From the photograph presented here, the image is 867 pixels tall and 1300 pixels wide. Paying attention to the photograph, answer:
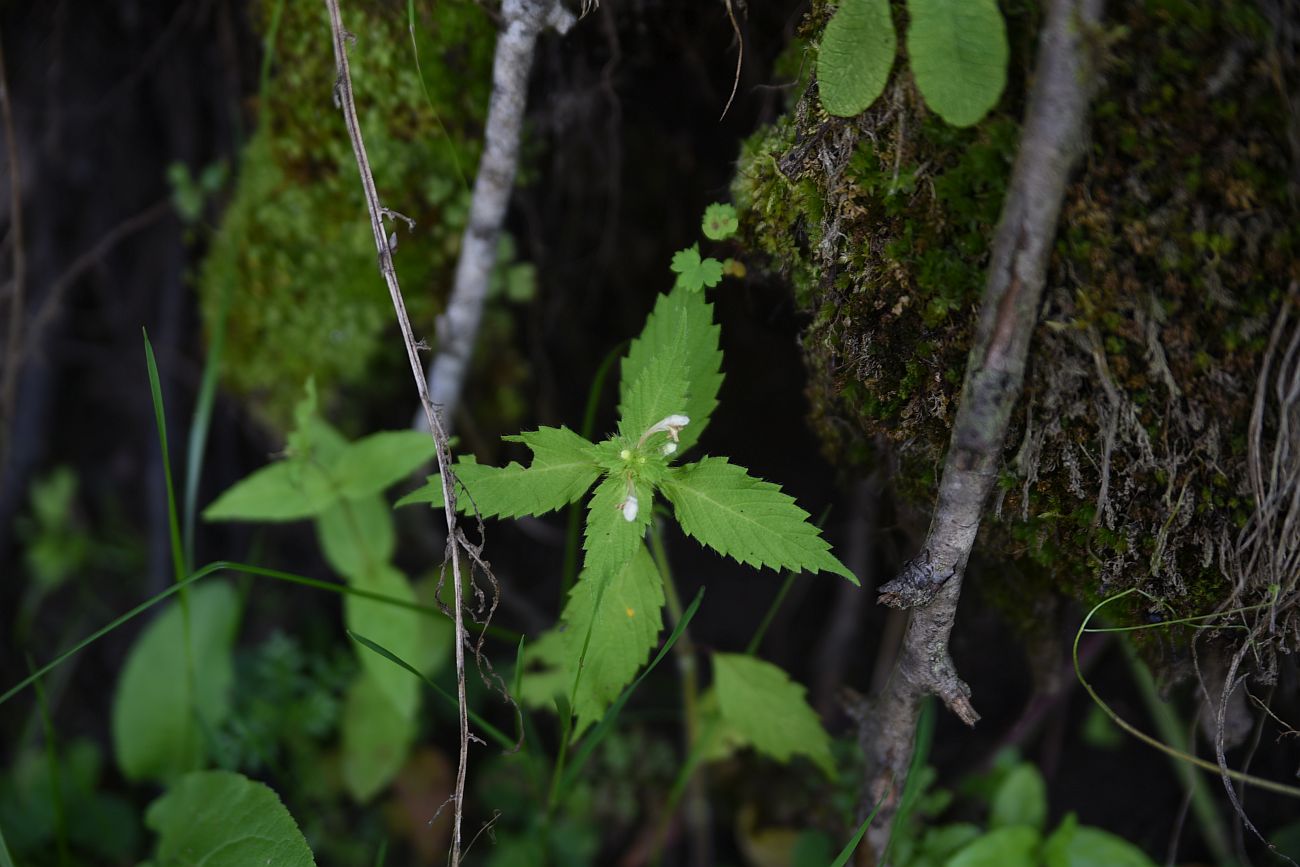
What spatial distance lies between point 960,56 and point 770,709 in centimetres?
150

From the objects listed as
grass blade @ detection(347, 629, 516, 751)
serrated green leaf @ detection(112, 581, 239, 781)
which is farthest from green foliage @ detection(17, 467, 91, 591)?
grass blade @ detection(347, 629, 516, 751)

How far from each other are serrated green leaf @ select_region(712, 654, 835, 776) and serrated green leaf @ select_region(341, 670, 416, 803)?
1.14 metres

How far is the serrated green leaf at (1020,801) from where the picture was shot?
7.13 feet

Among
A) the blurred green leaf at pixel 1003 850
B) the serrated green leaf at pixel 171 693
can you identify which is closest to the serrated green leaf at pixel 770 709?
the blurred green leaf at pixel 1003 850

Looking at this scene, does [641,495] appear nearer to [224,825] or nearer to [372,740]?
[224,825]

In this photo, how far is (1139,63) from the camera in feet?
4.20

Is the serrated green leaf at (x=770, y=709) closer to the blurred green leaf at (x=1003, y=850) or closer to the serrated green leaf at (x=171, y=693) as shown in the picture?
the blurred green leaf at (x=1003, y=850)

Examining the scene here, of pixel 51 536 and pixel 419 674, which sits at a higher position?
pixel 419 674

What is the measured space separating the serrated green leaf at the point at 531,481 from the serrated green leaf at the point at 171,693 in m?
1.55

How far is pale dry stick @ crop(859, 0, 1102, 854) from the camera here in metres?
1.24

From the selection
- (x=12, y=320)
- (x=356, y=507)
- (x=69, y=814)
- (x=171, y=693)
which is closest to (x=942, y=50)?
(x=356, y=507)

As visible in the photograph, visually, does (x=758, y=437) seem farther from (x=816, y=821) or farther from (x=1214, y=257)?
(x=1214, y=257)

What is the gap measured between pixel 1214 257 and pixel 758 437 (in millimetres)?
1484

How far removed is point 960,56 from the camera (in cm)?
132
